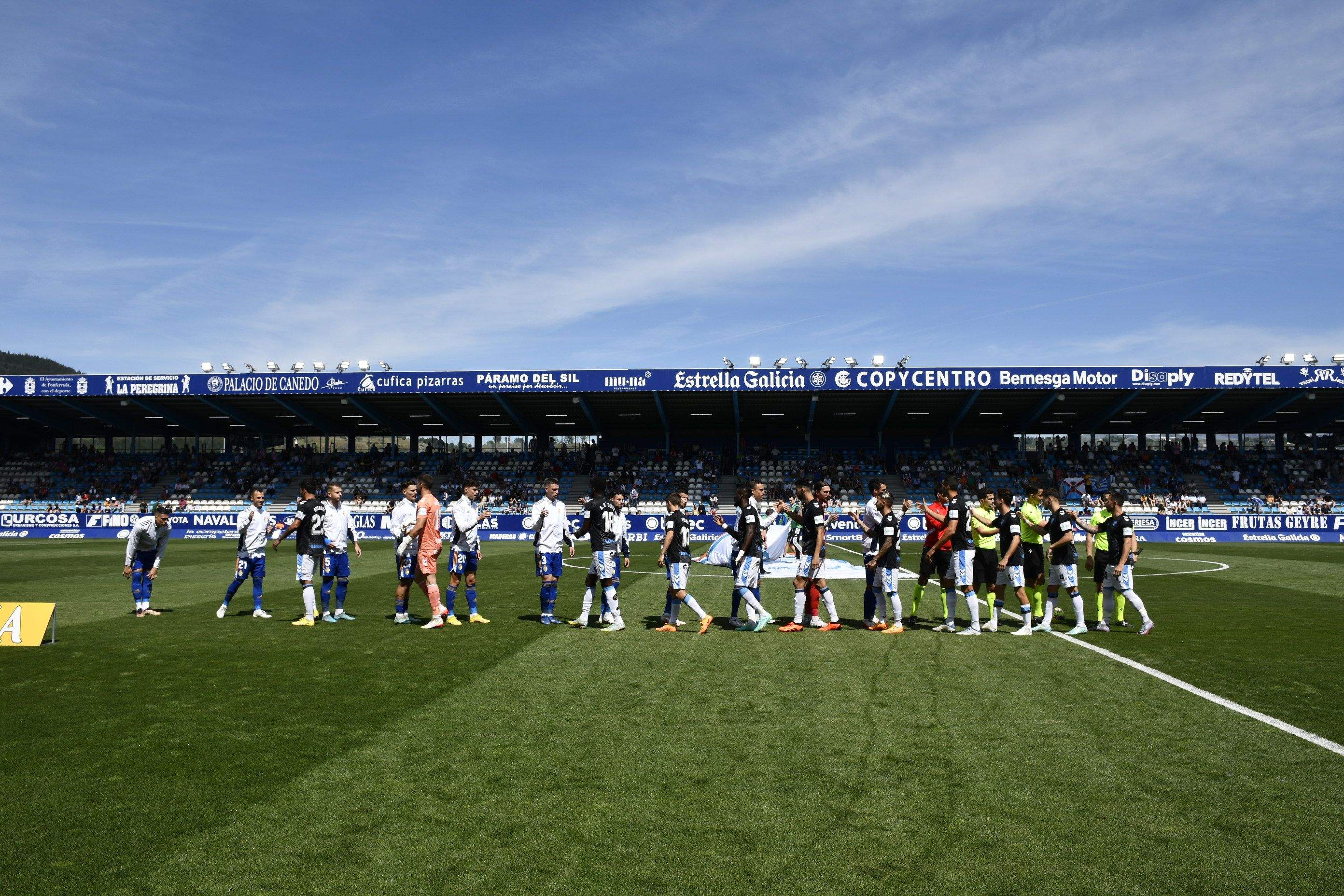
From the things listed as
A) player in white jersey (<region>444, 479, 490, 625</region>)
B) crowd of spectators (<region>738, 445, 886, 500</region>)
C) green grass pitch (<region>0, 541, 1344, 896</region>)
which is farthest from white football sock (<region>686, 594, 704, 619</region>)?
crowd of spectators (<region>738, 445, 886, 500</region>)

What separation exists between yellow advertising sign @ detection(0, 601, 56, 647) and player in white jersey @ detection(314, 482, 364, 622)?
11.0 feet

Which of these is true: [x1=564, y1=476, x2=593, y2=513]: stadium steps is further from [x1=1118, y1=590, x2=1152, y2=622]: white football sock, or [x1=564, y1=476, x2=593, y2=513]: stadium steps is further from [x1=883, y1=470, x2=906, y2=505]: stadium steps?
[x1=1118, y1=590, x2=1152, y2=622]: white football sock

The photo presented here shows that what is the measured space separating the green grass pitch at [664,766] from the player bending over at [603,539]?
86cm

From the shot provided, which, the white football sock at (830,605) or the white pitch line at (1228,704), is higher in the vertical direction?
the white football sock at (830,605)

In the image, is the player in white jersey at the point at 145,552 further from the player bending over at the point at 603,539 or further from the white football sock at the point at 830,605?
the white football sock at the point at 830,605

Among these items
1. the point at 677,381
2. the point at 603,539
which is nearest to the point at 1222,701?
the point at 603,539

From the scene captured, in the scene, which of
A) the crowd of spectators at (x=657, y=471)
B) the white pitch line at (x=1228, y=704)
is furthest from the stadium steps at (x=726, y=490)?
the white pitch line at (x=1228, y=704)

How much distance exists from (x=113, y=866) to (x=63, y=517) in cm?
4424

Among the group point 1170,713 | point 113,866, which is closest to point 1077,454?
point 1170,713

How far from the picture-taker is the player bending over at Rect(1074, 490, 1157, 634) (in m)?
11.3

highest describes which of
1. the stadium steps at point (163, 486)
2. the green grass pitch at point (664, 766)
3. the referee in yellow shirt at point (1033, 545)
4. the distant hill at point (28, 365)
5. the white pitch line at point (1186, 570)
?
the distant hill at point (28, 365)

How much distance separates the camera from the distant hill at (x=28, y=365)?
108 metres

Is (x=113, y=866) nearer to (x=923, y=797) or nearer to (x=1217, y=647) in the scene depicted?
(x=923, y=797)

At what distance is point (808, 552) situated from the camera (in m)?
11.6
